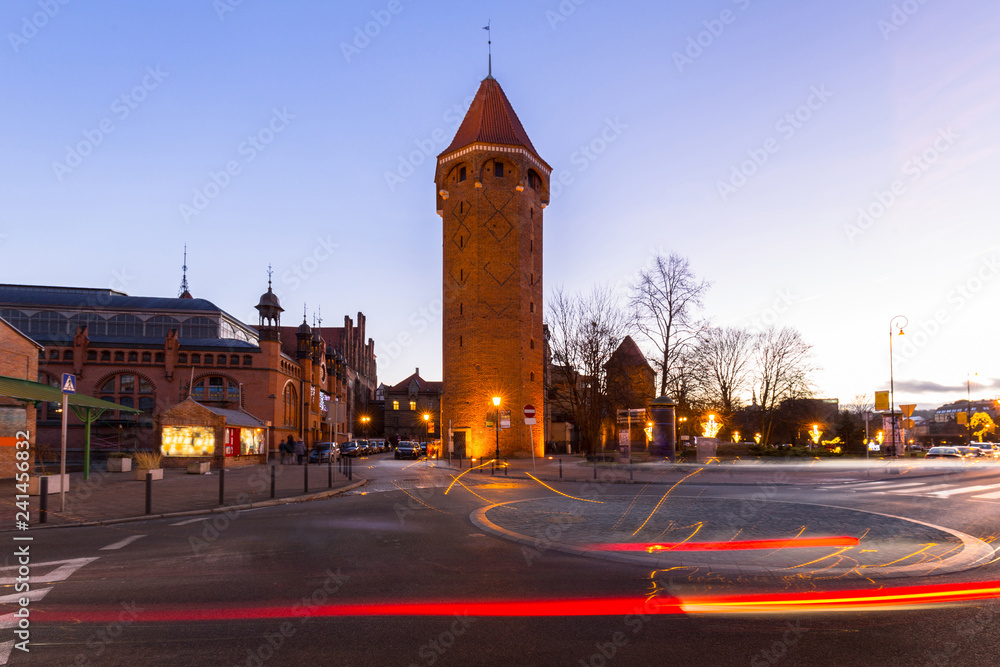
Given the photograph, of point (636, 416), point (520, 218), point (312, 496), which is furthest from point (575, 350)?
point (312, 496)

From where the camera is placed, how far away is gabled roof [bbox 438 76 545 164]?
168ft

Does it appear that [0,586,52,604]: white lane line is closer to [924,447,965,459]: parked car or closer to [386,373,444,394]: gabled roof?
[924,447,965,459]: parked car

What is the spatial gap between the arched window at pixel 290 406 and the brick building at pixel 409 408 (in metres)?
36.6

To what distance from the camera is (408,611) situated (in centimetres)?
616

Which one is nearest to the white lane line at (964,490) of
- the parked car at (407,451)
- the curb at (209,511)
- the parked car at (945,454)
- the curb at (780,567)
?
the curb at (780,567)

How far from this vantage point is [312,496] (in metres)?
18.5

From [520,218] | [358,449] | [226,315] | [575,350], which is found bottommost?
[358,449]

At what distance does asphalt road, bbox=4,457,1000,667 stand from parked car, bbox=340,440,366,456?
140 feet

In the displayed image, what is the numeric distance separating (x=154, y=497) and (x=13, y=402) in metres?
9.98

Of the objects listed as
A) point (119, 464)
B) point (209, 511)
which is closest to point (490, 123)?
point (119, 464)

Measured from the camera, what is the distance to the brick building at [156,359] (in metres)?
51.0

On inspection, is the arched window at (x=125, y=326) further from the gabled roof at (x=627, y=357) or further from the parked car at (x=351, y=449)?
the gabled roof at (x=627, y=357)

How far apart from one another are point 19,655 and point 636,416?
→ 39.0 meters

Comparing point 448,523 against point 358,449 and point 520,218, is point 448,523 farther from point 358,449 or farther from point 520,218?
point 358,449
